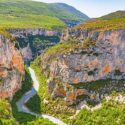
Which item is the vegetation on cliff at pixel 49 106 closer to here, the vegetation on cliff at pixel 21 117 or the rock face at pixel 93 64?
the rock face at pixel 93 64

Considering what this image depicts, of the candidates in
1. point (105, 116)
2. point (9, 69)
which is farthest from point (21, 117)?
point (105, 116)

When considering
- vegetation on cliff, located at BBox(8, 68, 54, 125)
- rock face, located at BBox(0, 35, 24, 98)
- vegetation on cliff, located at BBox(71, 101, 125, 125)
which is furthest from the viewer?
rock face, located at BBox(0, 35, 24, 98)

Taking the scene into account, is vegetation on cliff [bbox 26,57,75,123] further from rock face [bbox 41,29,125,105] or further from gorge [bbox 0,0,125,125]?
rock face [bbox 41,29,125,105]

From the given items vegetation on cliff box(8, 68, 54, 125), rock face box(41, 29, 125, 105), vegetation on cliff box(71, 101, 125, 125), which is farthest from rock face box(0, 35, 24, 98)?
vegetation on cliff box(71, 101, 125, 125)

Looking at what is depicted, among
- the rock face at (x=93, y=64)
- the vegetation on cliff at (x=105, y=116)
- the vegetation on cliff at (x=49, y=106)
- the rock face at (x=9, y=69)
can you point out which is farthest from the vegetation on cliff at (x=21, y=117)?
the rock face at (x=93, y=64)

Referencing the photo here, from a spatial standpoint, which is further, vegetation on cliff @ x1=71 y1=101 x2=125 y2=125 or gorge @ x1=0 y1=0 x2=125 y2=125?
gorge @ x1=0 y1=0 x2=125 y2=125

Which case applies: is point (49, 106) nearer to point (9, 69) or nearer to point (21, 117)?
point (21, 117)

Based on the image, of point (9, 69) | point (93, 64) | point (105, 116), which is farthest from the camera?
point (9, 69)

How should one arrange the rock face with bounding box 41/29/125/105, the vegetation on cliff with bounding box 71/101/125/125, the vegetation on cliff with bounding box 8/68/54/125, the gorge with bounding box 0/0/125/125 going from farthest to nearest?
the rock face with bounding box 41/29/125/105
the gorge with bounding box 0/0/125/125
the vegetation on cliff with bounding box 8/68/54/125
the vegetation on cliff with bounding box 71/101/125/125

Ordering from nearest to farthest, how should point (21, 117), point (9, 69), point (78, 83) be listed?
point (21, 117) < point (78, 83) < point (9, 69)
